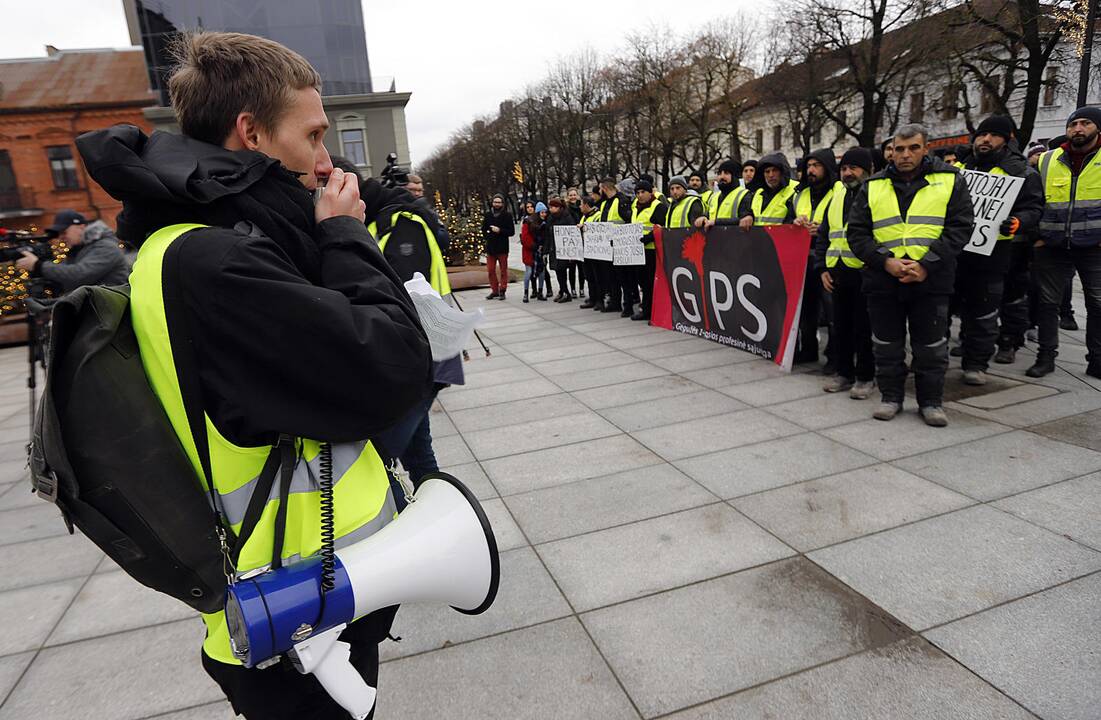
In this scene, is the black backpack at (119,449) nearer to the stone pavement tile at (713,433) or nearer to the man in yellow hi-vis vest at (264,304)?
the man in yellow hi-vis vest at (264,304)

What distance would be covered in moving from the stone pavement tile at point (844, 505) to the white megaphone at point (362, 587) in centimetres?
247

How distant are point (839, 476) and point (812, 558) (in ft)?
3.50

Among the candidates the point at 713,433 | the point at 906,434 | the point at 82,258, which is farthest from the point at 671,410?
the point at 82,258

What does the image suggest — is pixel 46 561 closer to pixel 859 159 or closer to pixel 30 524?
pixel 30 524

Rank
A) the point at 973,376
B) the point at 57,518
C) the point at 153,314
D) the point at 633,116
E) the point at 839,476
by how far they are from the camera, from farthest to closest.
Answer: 1. the point at 633,116
2. the point at 973,376
3. the point at 57,518
4. the point at 839,476
5. the point at 153,314

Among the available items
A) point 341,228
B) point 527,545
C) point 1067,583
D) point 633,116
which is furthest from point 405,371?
point 633,116

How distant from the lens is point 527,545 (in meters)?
3.56

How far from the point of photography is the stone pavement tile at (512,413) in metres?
5.75

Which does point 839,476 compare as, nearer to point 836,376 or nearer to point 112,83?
point 836,376

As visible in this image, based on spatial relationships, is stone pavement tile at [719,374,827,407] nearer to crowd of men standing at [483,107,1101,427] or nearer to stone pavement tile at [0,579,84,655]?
crowd of men standing at [483,107,1101,427]

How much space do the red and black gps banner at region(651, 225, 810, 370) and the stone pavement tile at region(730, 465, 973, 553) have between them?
104 inches

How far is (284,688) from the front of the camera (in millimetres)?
1335

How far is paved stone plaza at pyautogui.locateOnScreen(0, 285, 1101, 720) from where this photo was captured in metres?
2.42

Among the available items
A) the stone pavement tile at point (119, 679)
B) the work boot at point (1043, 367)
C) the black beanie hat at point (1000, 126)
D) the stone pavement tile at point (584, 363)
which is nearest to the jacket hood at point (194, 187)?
the stone pavement tile at point (119, 679)
